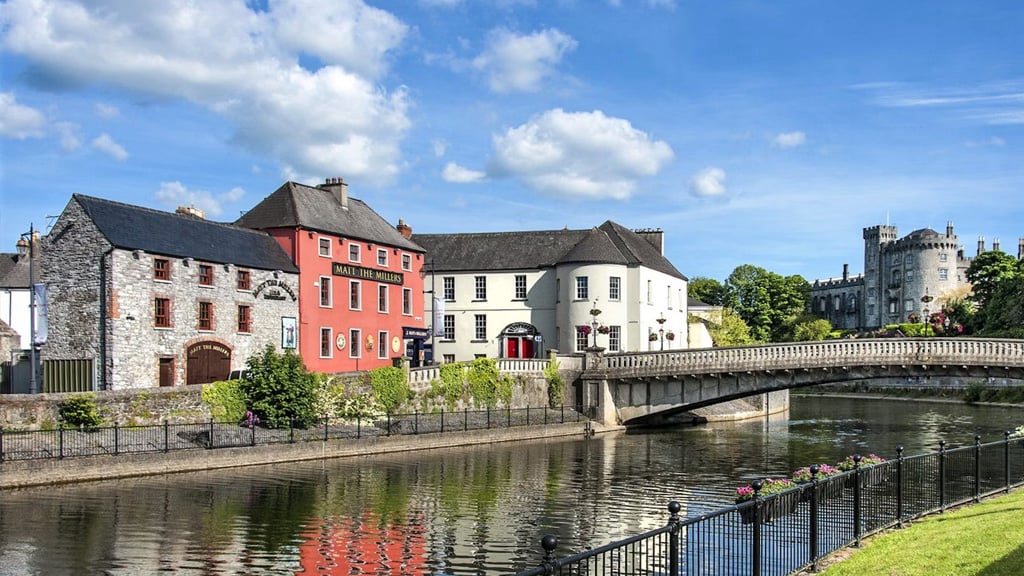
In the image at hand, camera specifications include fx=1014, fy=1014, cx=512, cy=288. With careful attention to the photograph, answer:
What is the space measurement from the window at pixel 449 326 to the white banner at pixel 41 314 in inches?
1271

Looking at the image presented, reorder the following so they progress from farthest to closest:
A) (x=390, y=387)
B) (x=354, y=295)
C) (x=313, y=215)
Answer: (x=354, y=295) < (x=313, y=215) < (x=390, y=387)

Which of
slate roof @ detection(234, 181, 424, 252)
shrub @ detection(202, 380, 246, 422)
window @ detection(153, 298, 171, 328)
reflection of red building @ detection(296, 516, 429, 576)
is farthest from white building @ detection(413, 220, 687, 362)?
reflection of red building @ detection(296, 516, 429, 576)

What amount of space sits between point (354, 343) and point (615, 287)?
1881 cm

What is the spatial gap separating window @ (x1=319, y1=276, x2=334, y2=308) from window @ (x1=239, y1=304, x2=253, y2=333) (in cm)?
556

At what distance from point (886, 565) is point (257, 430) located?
97.0 ft

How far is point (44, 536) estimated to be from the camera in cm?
2308

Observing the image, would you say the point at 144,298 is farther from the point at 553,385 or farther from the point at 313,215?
the point at 553,385

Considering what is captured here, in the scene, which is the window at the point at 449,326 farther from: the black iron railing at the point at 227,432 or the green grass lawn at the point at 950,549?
the green grass lawn at the point at 950,549

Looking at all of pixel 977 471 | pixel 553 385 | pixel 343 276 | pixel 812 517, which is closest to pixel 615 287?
pixel 553 385

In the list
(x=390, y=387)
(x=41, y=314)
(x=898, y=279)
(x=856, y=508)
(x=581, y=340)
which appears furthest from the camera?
(x=898, y=279)

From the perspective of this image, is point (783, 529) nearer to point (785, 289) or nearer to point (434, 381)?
point (434, 381)

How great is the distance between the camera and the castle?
14762 cm

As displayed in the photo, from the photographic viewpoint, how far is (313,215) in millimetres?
55938

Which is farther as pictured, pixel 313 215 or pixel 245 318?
pixel 313 215
